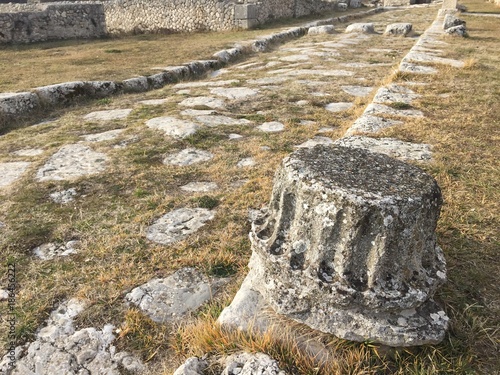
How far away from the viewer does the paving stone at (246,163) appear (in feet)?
13.0

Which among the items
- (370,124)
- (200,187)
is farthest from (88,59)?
(370,124)

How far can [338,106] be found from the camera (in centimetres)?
567

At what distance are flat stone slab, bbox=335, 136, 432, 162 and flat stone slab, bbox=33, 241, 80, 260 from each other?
2.22 m

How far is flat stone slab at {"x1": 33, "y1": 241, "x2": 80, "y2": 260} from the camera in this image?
2758mm

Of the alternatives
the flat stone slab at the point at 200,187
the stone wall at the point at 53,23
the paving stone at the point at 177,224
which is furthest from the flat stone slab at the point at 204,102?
the stone wall at the point at 53,23

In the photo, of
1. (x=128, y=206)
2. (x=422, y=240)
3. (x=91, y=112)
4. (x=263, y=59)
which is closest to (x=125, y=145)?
(x=128, y=206)

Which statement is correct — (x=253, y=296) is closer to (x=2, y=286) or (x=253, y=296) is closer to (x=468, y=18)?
(x=2, y=286)

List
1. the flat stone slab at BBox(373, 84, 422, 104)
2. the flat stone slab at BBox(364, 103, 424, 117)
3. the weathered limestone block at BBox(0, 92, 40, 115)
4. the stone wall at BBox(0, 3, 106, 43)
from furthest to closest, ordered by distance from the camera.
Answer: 1. the stone wall at BBox(0, 3, 106, 43)
2. the weathered limestone block at BBox(0, 92, 40, 115)
3. the flat stone slab at BBox(373, 84, 422, 104)
4. the flat stone slab at BBox(364, 103, 424, 117)

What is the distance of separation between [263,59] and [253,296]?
8.49 metres

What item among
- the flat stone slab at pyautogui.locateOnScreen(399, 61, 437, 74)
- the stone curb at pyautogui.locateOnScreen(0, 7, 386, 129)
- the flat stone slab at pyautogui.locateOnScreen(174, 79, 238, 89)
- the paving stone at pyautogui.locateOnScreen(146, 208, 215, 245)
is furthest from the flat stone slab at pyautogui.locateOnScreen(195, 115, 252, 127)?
the flat stone slab at pyautogui.locateOnScreen(399, 61, 437, 74)

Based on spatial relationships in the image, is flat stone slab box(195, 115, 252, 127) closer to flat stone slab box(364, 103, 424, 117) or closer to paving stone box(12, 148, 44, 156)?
flat stone slab box(364, 103, 424, 117)

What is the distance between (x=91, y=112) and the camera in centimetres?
605

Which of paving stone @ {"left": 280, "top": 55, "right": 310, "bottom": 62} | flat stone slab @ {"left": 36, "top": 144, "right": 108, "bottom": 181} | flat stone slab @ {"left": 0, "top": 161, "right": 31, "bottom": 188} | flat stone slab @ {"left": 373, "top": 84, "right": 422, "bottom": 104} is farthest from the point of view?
paving stone @ {"left": 280, "top": 55, "right": 310, "bottom": 62}

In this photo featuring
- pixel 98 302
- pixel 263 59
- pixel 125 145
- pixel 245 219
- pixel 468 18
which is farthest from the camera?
pixel 468 18
